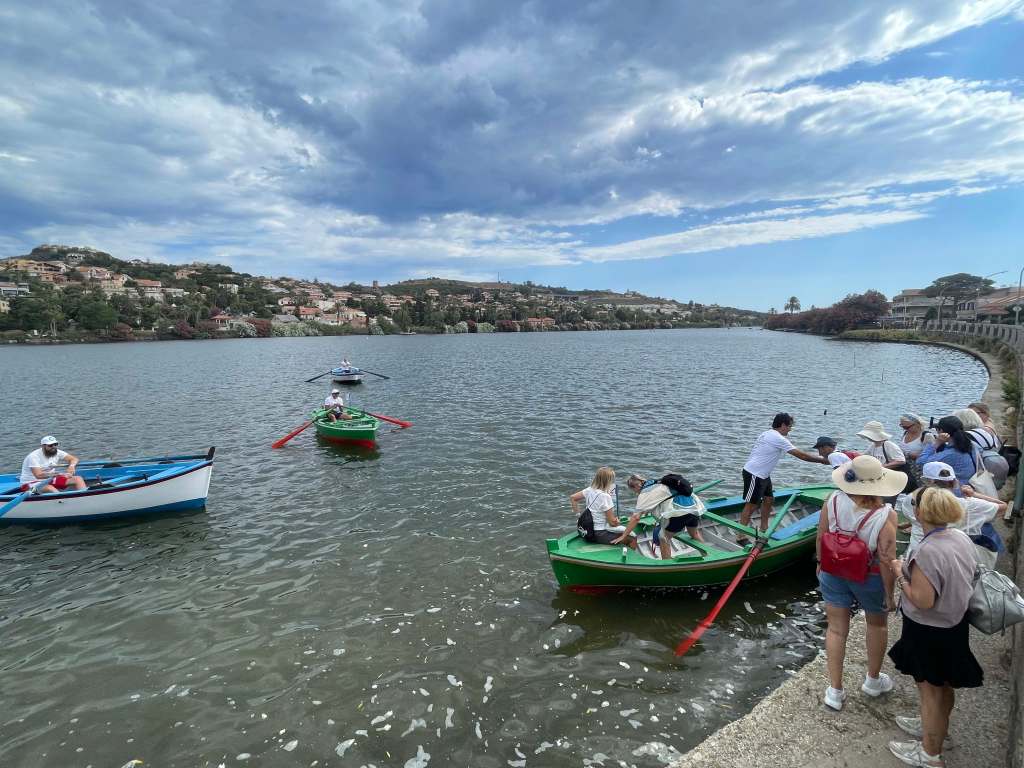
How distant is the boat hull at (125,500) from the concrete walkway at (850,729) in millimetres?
13076

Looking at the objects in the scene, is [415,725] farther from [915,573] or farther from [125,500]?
[125,500]

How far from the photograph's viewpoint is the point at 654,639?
24.8 feet

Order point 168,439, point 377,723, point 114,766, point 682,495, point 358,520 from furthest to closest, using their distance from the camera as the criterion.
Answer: point 168,439
point 358,520
point 682,495
point 377,723
point 114,766

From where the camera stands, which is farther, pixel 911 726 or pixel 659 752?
pixel 659 752

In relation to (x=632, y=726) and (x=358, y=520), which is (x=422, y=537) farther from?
(x=632, y=726)

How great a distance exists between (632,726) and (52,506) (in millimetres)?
14072

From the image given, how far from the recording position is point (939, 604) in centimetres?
376

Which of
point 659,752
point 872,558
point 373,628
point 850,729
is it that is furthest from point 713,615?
point 373,628

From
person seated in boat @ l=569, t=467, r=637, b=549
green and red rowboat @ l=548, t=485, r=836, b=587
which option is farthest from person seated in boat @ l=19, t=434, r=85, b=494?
person seated in boat @ l=569, t=467, r=637, b=549

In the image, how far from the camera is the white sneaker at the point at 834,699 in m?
4.98

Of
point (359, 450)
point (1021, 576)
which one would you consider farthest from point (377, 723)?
point (359, 450)

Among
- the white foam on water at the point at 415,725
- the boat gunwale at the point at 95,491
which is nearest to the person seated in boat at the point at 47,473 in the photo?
the boat gunwale at the point at 95,491

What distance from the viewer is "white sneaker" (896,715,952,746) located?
4.55 meters

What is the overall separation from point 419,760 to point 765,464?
7.46 meters
